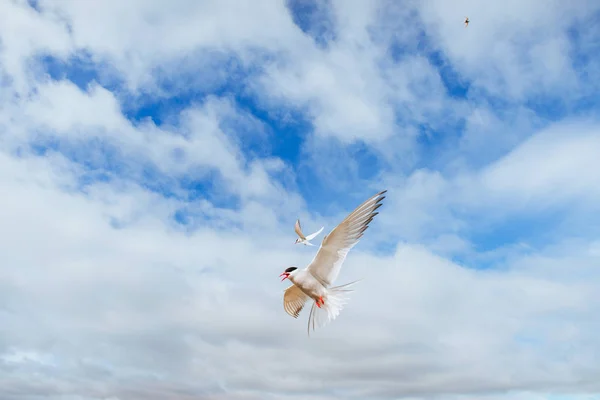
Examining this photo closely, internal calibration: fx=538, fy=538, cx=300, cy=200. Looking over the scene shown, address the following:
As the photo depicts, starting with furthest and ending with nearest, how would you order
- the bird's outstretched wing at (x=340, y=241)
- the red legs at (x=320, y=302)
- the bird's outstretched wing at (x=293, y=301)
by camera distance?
1. the bird's outstretched wing at (x=293, y=301)
2. the red legs at (x=320, y=302)
3. the bird's outstretched wing at (x=340, y=241)

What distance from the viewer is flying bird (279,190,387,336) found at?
21592 millimetres

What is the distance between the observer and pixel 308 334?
953 inches

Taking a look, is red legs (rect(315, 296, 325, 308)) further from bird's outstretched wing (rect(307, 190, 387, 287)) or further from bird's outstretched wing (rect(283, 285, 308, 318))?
bird's outstretched wing (rect(283, 285, 308, 318))

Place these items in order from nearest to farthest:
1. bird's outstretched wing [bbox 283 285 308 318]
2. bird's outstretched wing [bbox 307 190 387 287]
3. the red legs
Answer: bird's outstretched wing [bbox 307 190 387 287]
the red legs
bird's outstretched wing [bbox 283 285 308 318]

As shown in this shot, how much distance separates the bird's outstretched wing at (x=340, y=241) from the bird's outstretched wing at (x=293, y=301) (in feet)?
11.0

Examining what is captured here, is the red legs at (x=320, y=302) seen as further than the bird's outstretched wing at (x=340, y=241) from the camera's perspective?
Yes

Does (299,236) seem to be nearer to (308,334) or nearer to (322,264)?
(322,264)

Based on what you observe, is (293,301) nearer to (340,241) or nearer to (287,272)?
(287,272)

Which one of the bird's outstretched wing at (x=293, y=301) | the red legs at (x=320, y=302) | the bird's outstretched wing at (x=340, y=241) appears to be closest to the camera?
the bird's outstretched wing at (x=340, y=241)

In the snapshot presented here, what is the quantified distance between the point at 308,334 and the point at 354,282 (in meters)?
3.17

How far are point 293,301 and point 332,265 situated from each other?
16.0 feet

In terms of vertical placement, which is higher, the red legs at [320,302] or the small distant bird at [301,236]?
the small distant bird at [301,236]

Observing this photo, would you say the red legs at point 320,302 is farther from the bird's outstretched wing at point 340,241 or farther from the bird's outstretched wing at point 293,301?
Answer: the bird's outstretched wing at point 293,301

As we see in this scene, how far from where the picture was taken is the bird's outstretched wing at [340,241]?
21.3m
